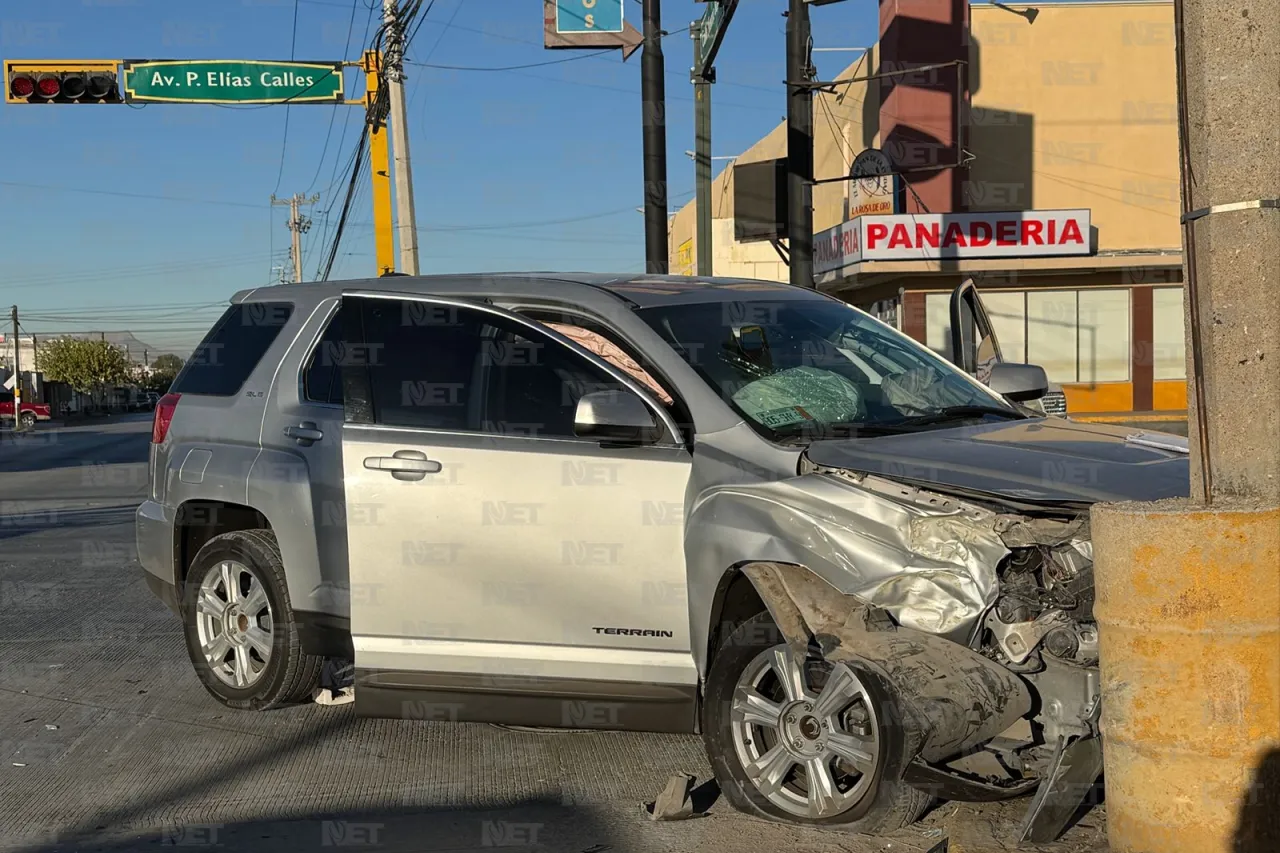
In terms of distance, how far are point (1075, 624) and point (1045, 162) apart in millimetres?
31008

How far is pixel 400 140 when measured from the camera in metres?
20.7

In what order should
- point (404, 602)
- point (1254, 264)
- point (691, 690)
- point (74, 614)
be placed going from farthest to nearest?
point (74, 614), point (404, 602), point (691, 690), point (1254, 264)

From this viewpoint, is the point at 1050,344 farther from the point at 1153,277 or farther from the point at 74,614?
the point at 74,614

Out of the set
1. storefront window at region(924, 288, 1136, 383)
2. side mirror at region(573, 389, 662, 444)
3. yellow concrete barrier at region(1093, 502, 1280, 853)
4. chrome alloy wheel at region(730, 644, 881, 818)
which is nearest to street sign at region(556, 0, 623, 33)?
side mirror at region(573, 389, 662, 444)

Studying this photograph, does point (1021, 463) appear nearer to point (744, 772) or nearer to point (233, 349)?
point (744, 772)

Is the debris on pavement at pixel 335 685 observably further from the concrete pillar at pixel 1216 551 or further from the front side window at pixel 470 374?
the concrete pillar at pixel 1216 551

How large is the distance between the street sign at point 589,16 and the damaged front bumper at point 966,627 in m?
11.8

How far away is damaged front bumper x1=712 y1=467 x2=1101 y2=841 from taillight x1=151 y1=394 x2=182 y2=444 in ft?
11.7

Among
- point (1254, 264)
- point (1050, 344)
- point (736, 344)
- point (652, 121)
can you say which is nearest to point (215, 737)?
point (736, 344)

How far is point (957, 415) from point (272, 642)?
2.98 metres

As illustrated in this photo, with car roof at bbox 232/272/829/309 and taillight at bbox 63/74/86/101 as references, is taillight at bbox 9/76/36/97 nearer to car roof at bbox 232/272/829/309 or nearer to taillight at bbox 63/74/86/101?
taillight at bbox 63/74/86/101

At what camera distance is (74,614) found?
8.47 metres

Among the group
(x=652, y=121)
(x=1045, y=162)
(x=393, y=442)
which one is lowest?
(x=393, y=442)

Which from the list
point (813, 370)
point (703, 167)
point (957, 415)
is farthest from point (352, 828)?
point (703, 167)
